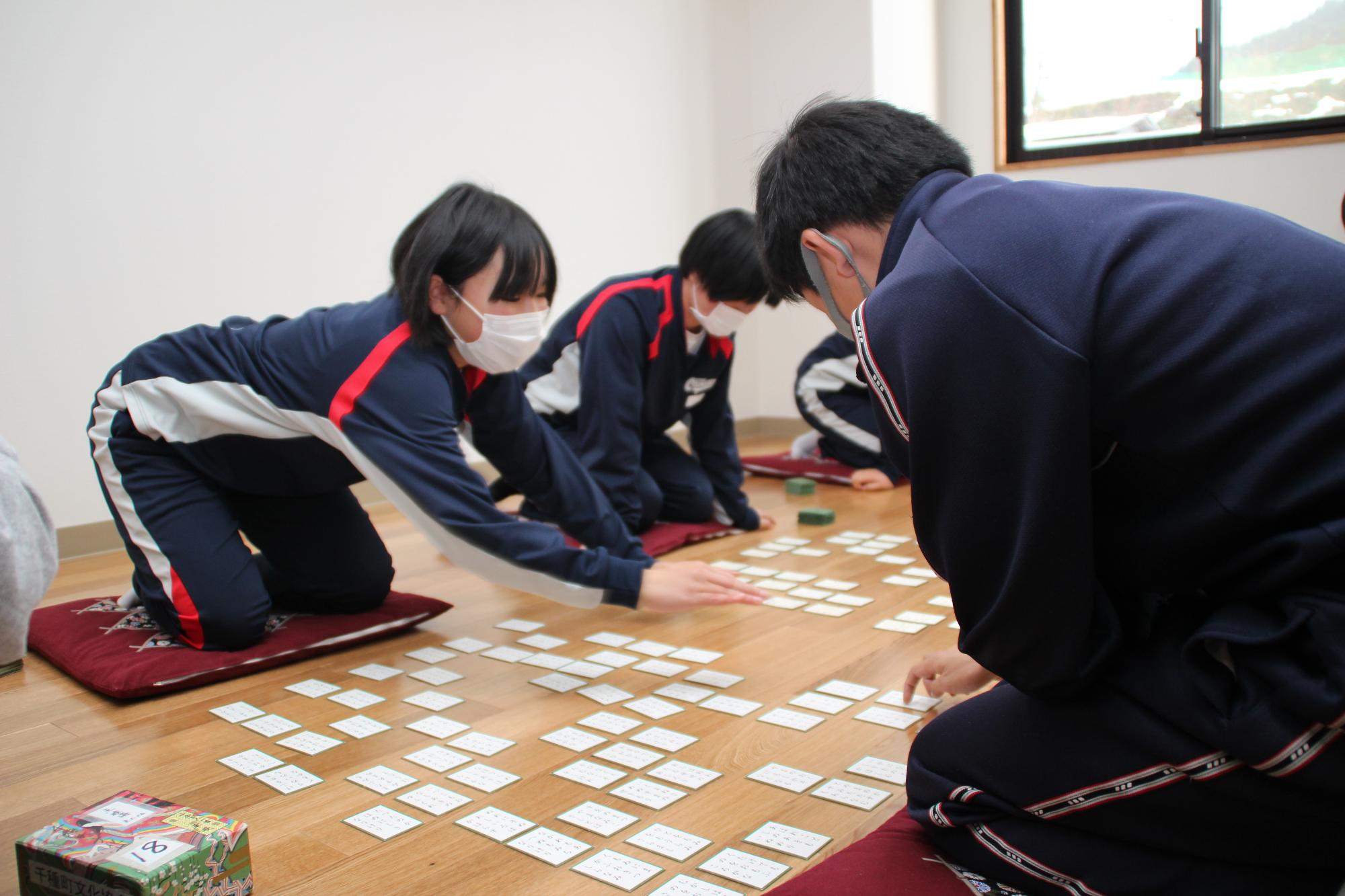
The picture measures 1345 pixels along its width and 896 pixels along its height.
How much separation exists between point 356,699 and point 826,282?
1246 millimetres

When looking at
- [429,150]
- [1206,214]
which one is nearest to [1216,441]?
[1206,214]

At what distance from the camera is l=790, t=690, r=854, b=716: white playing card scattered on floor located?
1.87 m

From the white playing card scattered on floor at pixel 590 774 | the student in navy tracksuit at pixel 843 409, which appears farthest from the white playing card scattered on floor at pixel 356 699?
the student in navy tracksuit at pixel 843 409

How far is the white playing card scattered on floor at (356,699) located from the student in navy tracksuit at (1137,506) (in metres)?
1.22

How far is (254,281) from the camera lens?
3729mm

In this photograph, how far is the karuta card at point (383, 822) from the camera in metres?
1.46

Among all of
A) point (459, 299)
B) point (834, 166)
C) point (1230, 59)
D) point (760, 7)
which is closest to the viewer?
point (834, 166)

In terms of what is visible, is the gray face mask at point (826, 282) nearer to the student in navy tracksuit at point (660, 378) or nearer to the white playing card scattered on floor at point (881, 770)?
the white playing card scattered on floor at point (881, 770)

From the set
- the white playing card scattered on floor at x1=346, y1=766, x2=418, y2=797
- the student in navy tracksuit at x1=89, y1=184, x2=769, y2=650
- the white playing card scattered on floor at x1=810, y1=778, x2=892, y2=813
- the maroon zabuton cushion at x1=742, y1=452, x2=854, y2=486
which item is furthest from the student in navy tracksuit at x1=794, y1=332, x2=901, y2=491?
the white playing card scattered on floor at x1=346, y1=766, x2=418, y2=797

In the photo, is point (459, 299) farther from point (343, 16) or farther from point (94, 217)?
point (343, 16)

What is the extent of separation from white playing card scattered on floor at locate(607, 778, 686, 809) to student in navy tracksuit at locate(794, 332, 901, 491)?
2646 mm

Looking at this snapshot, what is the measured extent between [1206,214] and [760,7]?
498 cm

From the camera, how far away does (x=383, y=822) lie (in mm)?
1493

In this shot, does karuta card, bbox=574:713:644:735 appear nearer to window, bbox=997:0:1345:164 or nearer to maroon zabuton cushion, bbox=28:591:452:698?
maroon zabuton cushion, bbox=28:591:452:698
